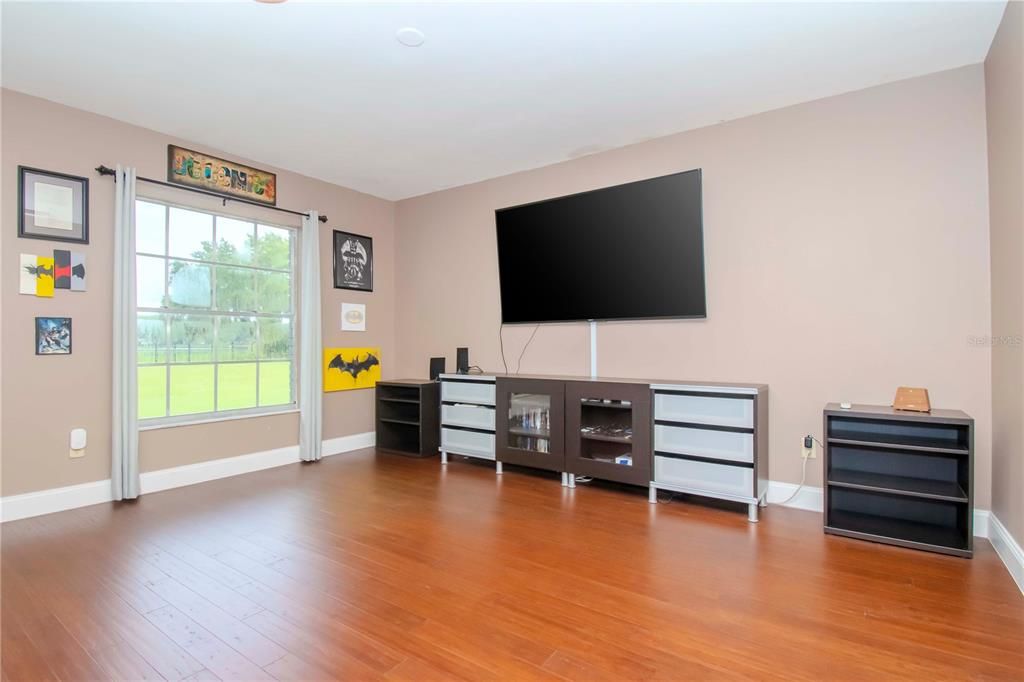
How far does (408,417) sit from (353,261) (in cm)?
164

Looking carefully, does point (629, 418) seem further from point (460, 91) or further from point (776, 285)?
point (460, 91)

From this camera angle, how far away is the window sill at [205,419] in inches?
145

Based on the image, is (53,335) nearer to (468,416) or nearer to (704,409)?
(468,416)

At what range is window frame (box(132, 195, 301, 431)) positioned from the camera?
148 inches

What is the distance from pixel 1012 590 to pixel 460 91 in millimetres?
3625

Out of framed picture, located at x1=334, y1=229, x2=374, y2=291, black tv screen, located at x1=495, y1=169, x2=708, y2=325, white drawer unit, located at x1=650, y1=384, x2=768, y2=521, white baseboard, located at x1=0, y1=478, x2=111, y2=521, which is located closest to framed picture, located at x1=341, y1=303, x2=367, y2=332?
framed picture, located at x1=334, y1=229, x2=374, y2=291

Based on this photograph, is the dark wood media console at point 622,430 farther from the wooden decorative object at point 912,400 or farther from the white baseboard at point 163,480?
the white baseboard at point 163,480

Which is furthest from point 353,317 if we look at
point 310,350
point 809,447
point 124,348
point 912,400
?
point 912,400

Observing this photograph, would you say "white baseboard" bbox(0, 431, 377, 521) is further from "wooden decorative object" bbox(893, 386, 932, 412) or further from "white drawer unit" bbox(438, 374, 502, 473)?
"wooden decorative object" bbox(893, 386, 932, 412)

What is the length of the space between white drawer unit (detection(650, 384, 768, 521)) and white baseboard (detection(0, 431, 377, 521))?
10.1 ft

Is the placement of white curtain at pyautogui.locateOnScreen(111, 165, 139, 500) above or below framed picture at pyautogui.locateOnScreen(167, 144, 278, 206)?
below

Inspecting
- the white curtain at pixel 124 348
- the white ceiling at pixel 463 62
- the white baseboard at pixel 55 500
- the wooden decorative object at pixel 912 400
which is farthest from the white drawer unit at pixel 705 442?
the white baseboard at pixel 55 500

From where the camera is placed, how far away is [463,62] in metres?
2.79

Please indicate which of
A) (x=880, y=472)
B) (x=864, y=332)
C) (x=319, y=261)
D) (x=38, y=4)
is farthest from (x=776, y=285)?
(x=38, y=4)
